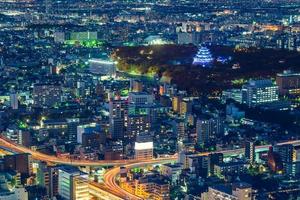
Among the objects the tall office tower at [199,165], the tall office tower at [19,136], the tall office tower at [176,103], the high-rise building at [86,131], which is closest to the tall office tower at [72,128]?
the high-rise building at [86,131]

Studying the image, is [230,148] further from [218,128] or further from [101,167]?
[101,167]

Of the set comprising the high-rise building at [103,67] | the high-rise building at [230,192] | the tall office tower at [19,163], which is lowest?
the high-rise building at [103,67]

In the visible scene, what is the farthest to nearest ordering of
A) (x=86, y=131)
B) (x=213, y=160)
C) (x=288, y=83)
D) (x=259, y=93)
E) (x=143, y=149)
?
(x=288, y=83) < (x=259, y=93) < (x=86, y=131) < (x=143, y=149) < (x=213, y=160)

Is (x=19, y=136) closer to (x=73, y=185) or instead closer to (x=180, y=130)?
(x=180, y=130)

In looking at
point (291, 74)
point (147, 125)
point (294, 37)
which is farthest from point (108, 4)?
point (147, 125)

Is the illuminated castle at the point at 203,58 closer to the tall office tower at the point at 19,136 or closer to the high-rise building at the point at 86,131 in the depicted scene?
the high-rise building at the point at 86,131

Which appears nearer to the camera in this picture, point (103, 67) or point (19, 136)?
point (19, 136)

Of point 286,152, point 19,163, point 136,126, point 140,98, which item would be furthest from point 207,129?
point 19,163
